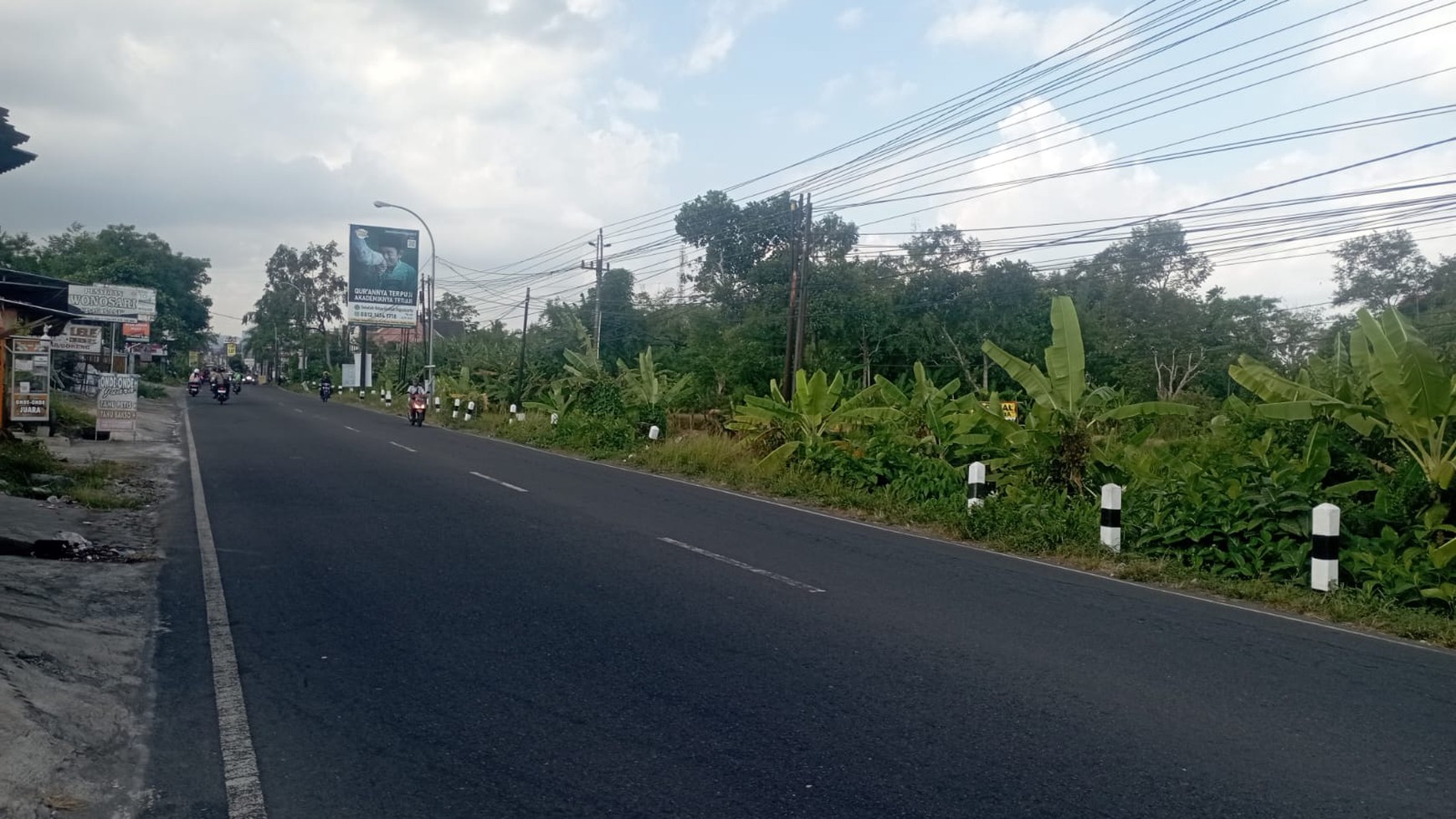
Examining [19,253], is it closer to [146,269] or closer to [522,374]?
[146,269]

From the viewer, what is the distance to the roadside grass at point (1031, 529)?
8.35m

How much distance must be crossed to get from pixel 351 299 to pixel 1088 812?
157ft

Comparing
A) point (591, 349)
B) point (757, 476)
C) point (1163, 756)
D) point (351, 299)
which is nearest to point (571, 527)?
point (757, 476)

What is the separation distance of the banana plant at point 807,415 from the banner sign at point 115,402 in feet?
44.8

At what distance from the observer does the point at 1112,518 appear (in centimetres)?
1107

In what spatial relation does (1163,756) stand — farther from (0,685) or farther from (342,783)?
(0,685)

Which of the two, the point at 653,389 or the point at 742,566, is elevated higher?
the point at 653,389

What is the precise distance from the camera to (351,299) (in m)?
47.9


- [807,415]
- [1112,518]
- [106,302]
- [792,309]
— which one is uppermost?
[792,309]

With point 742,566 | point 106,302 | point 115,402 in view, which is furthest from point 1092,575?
point 106,302

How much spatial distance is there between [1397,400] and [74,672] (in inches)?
415

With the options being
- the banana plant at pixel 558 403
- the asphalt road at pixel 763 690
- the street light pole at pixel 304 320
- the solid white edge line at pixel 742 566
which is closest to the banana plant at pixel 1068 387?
the asphalt road at pixel 763 690

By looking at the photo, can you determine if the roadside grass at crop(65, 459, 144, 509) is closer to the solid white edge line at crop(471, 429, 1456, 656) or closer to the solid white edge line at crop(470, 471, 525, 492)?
the solid white edge line at crop(470, 471, 525, 492)

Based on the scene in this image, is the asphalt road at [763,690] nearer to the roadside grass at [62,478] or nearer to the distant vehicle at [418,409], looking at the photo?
the roadside grass at [62,478]
